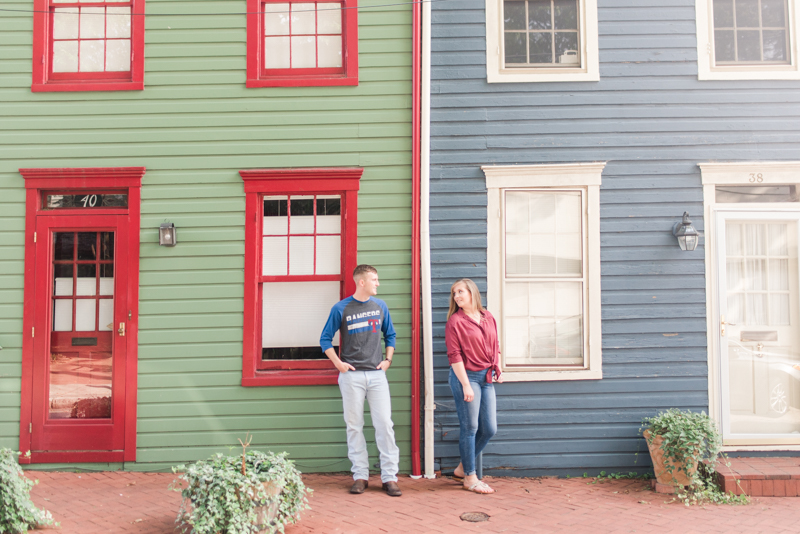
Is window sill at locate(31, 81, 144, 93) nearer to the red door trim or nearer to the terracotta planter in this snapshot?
the red door trim

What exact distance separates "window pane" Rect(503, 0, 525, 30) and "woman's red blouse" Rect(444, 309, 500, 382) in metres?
2.91

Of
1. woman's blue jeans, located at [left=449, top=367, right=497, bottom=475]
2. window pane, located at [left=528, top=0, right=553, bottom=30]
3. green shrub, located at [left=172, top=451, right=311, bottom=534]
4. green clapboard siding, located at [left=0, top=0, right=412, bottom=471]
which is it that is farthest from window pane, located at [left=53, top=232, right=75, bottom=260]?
window pane, located at [left=528, top=0, right=553, bottom=30]

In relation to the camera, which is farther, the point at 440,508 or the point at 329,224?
the point at 329,224

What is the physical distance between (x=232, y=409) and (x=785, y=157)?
562cm

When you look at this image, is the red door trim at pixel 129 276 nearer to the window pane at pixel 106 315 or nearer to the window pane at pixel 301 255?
the window pane at pixel 106 315

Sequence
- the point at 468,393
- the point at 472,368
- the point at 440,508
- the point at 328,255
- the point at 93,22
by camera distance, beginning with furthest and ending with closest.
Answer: the point at 93,22
the point at 328,255
the point at 472,368
the point at 468,393
the point at 440,508

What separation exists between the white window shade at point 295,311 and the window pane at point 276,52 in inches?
82.2

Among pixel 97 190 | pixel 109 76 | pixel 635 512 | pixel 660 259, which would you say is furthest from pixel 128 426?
pixel 660 259

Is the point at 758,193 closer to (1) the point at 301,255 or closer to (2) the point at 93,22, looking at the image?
(1) the point at 301,255

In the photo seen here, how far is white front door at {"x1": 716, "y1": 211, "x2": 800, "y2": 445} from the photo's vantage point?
5688 mm

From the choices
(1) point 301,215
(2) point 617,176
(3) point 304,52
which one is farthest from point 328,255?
(2) point 617,176

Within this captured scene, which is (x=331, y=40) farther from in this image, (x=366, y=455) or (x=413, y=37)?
(x=366, y=455)

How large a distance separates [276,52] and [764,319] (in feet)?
17.3

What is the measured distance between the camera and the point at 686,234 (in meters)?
5.46
